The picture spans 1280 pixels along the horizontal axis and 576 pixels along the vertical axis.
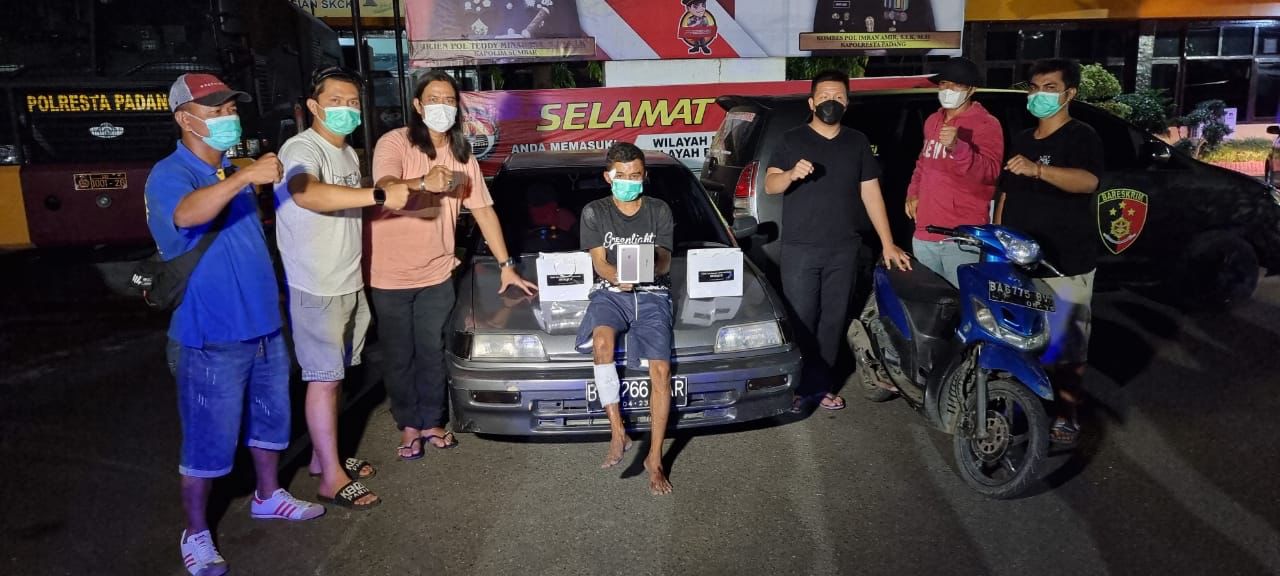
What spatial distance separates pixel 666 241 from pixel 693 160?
27.3 ft

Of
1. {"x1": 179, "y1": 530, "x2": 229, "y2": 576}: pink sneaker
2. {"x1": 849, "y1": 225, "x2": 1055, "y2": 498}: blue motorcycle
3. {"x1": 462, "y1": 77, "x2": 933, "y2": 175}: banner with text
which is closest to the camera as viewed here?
{"x1": 179, "y1": 530, "x2": 229, "y2": 576}: pink sneaker

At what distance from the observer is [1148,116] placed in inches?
648

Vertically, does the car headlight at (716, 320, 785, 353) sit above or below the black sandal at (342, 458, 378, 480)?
above

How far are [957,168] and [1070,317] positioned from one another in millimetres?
949

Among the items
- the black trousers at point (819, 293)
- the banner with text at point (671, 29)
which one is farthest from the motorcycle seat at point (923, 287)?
the banner with text at point (671, 29)

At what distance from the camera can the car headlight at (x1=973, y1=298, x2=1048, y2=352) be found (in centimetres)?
391

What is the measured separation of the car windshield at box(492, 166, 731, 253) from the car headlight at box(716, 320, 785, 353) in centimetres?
86

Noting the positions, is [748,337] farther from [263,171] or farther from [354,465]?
[263,171]

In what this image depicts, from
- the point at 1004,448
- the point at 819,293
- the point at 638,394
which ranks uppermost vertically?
the point at 819,293

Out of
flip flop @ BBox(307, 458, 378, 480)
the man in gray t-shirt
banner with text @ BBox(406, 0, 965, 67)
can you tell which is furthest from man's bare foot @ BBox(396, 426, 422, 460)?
banner with text @ BBox(406, 0, 965, 67)

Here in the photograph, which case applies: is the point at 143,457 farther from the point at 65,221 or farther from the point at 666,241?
the point at 65,221

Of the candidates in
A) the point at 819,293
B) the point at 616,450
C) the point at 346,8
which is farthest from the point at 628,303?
the point at 346,8

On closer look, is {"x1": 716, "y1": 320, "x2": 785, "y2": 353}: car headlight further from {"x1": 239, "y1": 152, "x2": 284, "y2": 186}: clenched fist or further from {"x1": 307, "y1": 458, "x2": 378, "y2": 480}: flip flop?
{"x1": 239, "y1": 152, "x2": 284, "y2": 186}: clenched fist

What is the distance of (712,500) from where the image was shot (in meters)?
3.96
